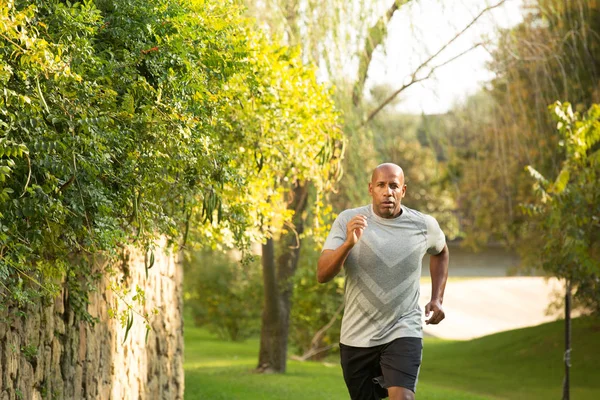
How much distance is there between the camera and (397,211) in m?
5.63

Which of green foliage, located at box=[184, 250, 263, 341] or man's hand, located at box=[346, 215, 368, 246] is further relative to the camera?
green foliage, located at box=[184, 250, 263, 341]

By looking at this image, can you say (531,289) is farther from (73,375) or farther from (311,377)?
(73,375)

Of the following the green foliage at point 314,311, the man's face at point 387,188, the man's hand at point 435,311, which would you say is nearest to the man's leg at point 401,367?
the man's hand at point 435,311

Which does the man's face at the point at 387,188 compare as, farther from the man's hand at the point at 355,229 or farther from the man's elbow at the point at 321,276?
the man's elbow at the point at 321,276

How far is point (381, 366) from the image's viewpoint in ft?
18.0

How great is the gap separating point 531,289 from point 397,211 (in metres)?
34.1

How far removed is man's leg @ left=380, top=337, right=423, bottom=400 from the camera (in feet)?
17.6

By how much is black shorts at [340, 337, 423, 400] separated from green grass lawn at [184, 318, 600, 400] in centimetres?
588

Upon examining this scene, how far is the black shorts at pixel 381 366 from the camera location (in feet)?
17.6

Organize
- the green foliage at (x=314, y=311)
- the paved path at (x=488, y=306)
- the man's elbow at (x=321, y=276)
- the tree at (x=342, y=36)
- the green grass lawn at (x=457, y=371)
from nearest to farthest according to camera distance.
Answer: the man's elbow at (x=321, y=276), the tree at (x=342, y=36), the green grass lawn at (x=457, y=371), the green foliage at (x=314, y=311), the paved path at (x=488, y=306)

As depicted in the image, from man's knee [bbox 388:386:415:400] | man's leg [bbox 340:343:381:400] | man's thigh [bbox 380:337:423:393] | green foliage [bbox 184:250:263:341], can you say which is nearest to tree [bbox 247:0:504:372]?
man's leg [bbox 340:343:381:400]

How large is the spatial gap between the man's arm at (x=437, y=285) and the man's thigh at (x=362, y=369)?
0.40 meters

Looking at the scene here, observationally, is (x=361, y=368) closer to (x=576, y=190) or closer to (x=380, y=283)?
(x=380, y=283)

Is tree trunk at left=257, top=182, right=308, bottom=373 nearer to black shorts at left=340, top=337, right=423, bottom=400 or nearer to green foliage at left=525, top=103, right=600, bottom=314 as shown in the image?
green foliage at left=525, top=103, right=600, bottom=314
